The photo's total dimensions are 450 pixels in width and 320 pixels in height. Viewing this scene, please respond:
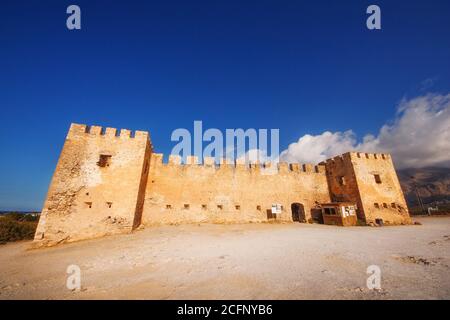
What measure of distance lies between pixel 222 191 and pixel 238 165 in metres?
2.61

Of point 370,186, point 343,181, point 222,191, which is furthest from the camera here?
point 343,181

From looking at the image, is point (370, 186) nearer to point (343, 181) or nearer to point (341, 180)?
point (343, 181)

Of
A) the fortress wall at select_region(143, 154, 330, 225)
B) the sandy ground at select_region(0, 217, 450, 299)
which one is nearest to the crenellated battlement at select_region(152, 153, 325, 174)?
the fortress wall at select_region(143, 154, 330, 225)

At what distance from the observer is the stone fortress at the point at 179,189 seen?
996 cm

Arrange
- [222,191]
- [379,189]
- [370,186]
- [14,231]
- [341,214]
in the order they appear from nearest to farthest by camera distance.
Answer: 1. [14,231]
2. [341,214]
3. [222,191]
4. [370,186]
5. [379,189]

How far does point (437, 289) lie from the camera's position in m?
2.89

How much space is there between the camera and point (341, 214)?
13.2 metres

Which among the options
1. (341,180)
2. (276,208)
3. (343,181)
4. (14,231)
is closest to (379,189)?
(343,181)

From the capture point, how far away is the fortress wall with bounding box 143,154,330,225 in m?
13.4

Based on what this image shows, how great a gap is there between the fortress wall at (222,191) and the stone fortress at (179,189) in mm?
69

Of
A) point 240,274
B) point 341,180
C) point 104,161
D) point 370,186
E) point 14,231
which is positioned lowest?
point 240,274

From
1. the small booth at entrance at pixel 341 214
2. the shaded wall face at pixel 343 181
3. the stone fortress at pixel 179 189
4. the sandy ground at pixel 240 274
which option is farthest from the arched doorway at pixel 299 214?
the sandy ground at pixel 240 274

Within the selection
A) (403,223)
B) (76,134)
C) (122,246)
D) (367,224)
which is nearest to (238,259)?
(122,246)
